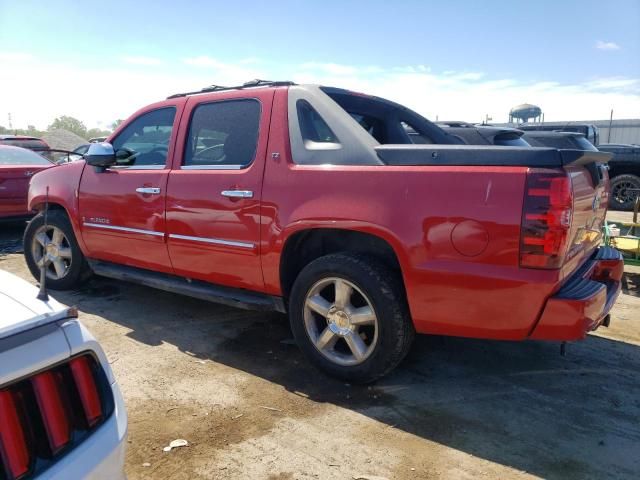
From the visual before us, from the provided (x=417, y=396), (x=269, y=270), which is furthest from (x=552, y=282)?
(x=269, y=270)

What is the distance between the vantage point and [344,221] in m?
3.02

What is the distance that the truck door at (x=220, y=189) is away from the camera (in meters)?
3.49

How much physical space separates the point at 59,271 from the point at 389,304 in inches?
148

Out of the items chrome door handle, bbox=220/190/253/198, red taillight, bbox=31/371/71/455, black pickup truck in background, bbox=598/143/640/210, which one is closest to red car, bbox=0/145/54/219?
chrome door handle, bbox=220/190/253/198

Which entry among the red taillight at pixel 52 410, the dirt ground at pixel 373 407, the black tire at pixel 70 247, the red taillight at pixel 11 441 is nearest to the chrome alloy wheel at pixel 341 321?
the dirt ground at pixel 373 407

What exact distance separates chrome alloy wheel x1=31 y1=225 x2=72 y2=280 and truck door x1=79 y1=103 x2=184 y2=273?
1.68 ft

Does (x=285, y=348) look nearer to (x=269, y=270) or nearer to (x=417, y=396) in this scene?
(x=269, y=270)

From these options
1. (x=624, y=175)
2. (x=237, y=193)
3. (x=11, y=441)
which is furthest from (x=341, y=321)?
(x=624, y=175)

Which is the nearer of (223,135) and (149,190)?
(223,135)

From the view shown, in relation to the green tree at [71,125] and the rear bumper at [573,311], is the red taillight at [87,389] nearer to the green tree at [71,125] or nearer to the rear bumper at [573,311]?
the rear bumper at [573,311]

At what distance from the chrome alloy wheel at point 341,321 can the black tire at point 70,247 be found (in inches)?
112

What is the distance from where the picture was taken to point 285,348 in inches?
150

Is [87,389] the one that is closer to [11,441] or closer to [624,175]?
[11,441]

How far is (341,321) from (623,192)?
10.9 metres
